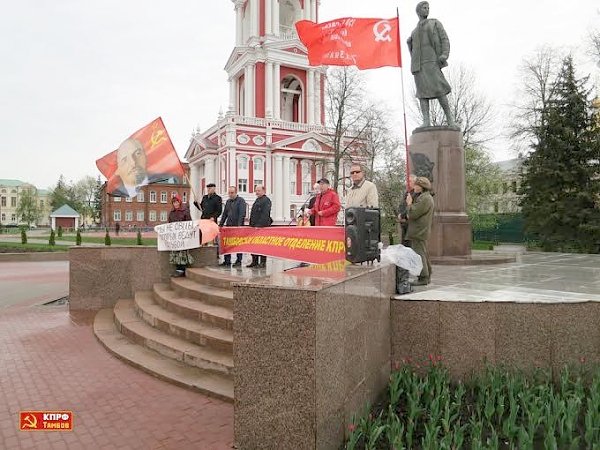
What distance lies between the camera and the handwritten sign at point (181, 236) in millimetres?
9539

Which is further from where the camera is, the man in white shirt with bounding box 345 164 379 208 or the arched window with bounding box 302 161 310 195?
the arched window with bounding box 302 161 310 195

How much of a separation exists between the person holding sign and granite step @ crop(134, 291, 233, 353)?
1.40 meters

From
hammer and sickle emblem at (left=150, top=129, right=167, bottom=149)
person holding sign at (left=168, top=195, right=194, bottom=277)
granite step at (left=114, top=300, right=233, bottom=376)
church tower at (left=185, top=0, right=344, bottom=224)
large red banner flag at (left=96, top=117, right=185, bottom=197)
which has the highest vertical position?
church tower at (left=185, top=0, right=344, bottom=224)

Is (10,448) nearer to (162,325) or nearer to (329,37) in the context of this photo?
(162,325)

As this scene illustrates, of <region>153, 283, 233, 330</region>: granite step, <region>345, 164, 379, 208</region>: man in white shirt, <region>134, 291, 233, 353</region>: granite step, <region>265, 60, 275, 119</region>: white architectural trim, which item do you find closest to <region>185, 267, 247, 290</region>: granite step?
<region>153, 283, 233, 330</region>: granite step

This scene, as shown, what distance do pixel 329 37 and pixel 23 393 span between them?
8294 millimetres

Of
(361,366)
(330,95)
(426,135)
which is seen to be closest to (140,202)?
(330,95)

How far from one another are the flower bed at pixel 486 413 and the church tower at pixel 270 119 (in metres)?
46.6

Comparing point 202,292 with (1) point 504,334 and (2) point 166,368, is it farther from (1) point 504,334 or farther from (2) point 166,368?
(1) point 504,334

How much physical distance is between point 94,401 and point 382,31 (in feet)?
26.9

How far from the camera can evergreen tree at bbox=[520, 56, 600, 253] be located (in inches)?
849

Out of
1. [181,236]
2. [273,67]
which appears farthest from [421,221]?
[273,67]

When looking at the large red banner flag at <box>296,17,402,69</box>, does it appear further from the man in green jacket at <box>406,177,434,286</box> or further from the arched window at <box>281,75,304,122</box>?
the arched window at <box>281,75,304,122</box>

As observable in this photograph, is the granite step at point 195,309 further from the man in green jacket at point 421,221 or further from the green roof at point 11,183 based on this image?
the green roof at point 11,183
